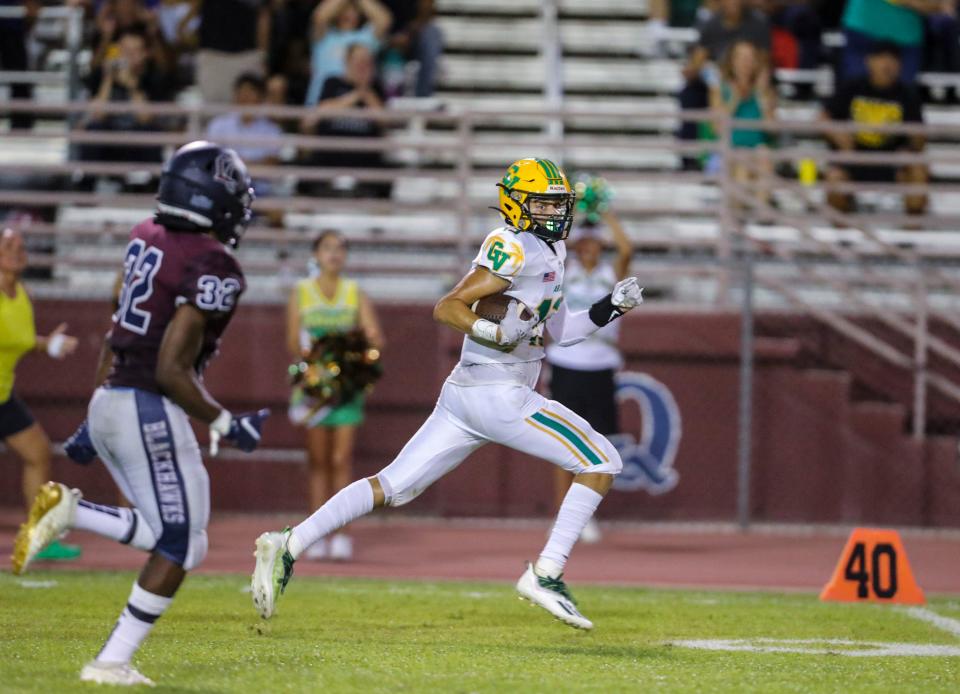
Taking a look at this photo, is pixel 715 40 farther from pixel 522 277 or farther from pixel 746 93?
pixel 522 277

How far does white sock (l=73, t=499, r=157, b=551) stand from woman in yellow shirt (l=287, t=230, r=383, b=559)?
503cm

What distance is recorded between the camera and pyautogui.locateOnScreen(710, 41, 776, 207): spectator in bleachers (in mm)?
14961

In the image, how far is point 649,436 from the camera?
13.6 meters

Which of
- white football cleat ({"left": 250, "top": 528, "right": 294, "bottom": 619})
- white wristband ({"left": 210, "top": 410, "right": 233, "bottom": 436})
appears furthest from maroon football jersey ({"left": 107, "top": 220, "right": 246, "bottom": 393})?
white football cleat ({"left": 250, "top": 528, "right": 294, "bottom": 619})

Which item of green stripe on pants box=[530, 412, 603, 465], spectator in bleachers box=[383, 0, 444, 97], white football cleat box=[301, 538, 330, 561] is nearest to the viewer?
green stripe on pants box=[530, 412, 603, 465]

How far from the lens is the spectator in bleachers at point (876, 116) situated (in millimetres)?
15055

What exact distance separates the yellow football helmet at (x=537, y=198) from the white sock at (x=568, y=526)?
1.21 metres

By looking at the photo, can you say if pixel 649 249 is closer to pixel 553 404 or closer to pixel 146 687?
pixel 553 404

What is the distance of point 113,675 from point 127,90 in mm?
9737

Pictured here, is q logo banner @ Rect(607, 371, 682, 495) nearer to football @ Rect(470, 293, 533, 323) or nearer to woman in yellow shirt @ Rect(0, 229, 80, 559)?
woman in yellow shirt @ Rect(0, 229, 80, 559)

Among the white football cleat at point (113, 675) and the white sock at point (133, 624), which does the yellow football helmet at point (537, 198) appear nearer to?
the white sock at point (133, 624)

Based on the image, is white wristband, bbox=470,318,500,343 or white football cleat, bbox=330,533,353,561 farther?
white football cleat, bbox=330,533,353,561

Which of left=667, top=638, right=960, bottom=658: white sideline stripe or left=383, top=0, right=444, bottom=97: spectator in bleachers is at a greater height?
left=383, top=0, right=444, bottom=97: spectator in bleachers

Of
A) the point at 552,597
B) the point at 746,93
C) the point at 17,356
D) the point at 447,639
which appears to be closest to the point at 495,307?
the point at 552,597
